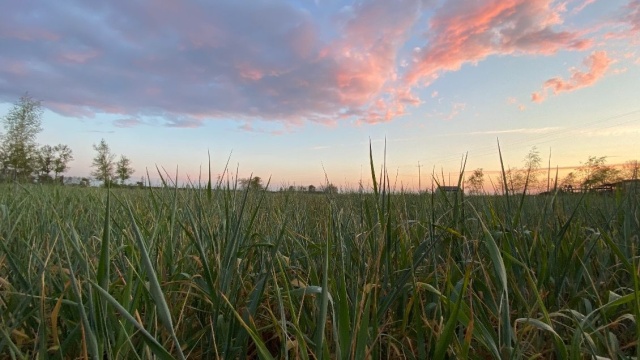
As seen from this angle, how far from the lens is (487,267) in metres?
1.77

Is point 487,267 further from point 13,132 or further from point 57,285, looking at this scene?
point 13,132

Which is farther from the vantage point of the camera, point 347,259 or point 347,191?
point 347,191

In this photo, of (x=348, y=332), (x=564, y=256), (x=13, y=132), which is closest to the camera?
(x=348, y=332)

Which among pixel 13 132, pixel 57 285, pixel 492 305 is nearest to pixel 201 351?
pixel 57 285

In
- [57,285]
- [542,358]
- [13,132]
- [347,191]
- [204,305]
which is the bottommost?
[542,358]

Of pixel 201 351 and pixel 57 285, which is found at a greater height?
pixel 57 285

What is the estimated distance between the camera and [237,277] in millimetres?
1232

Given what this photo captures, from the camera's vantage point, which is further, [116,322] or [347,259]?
[347,259]

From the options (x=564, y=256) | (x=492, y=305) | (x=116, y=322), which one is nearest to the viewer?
(x=116, y=322)

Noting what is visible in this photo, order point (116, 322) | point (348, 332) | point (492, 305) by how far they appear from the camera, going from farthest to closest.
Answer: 1. point (492, 305)
2. point (116, 322)
3. point (348, 332)

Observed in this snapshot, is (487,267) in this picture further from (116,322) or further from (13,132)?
(13,132)

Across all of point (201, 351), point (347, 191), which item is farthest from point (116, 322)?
point (347, 191)

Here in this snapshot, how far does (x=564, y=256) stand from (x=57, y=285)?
6.89 ft

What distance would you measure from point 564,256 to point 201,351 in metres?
1.62
